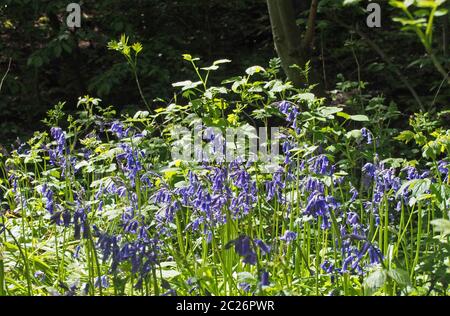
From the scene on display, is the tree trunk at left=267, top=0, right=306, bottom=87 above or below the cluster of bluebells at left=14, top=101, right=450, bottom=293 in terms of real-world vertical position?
above

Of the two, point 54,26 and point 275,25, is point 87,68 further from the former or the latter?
point 275,25

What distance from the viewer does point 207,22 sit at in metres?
8.15

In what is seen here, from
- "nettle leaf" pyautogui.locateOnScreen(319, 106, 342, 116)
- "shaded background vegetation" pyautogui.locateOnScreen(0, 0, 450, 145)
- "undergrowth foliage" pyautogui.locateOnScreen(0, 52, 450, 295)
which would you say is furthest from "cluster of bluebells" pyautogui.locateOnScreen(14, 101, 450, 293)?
"shaded background vegetation" pyautogui.locateOnScreen(0, 0, 450, 145)

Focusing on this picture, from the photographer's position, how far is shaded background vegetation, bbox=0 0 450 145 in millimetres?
7148

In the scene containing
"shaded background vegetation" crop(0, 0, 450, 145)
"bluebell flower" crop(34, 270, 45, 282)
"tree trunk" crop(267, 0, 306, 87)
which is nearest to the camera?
"bluebell flower" crop(34, 270, 45, 282)

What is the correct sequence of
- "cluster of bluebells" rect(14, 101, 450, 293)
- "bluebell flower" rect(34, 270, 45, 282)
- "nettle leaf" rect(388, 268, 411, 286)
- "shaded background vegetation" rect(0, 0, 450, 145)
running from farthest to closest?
"shaded background vegetation" rect(0, 0, 450, 145), "bluebell flower" rect(34, 270, 45, 282), "cluster of bluebells" rect(14, 101, 450, 293), "nettle leaf" rect(388, 268, 411, 286)

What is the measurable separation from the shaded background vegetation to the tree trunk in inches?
44.3

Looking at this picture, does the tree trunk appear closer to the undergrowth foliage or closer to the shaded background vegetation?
the shaded background vegetation

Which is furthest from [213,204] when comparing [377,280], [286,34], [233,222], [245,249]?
[286,34]

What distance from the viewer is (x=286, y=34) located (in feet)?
19.0

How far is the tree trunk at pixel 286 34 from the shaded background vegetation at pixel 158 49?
1.13m

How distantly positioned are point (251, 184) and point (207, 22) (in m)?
5.09

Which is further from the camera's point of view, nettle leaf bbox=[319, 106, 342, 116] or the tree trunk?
the tree trunk

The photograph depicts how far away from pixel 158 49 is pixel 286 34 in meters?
1.82
